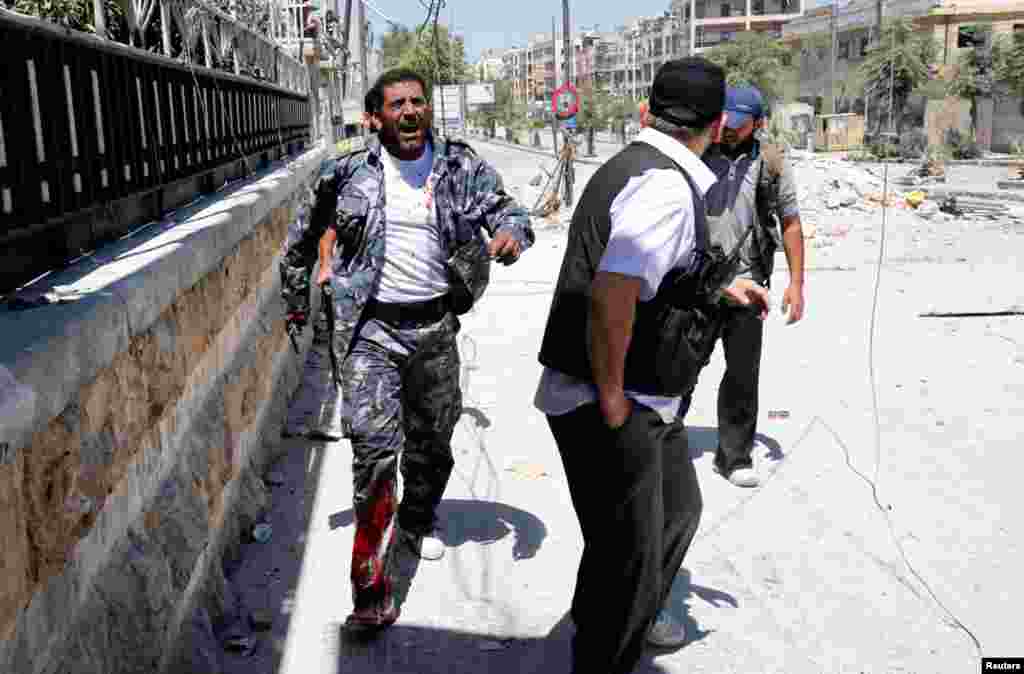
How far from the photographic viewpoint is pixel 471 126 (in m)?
134

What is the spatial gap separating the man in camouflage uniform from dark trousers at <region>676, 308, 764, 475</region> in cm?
160

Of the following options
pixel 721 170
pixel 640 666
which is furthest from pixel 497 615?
pixel 721 170

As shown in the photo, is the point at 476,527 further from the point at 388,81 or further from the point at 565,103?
the point at 565,103

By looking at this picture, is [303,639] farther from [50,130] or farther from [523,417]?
[523,417]

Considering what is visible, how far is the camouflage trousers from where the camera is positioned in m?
3.87

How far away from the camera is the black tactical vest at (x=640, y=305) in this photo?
2.86m

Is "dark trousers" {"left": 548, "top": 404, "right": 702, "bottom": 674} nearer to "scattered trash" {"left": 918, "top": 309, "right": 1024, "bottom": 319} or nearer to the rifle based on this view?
the rifle

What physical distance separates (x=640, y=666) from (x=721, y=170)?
2.47m

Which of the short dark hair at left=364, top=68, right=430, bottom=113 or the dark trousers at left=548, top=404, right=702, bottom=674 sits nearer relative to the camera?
the dark trousers at left=548, top=404, right=702, bottom=674

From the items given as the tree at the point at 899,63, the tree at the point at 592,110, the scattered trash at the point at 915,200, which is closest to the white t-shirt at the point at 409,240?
the scattered trash at the point at 915,200

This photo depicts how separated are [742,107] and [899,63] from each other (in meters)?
51.2

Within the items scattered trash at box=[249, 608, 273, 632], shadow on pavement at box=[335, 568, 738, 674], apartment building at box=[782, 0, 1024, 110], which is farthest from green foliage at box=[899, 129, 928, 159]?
scattered trash at box=[249, 608, 273, 632]

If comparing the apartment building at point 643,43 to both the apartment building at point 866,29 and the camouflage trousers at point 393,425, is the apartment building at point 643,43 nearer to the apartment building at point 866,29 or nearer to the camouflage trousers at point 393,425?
the apartment building at point 866,29

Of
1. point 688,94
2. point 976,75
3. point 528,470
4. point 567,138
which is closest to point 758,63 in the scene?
point 976,75
